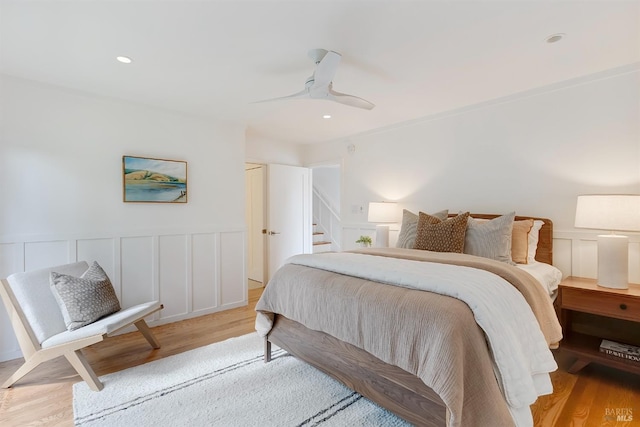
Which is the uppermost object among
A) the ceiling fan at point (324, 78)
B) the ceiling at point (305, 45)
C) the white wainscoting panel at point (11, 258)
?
the ceiling at point (305, 45)

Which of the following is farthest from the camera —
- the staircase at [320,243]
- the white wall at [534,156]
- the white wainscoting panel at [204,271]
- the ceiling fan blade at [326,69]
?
the staircase at [320,243]

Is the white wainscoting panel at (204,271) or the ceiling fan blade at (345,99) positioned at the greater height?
the ceiling fan blade at (345,99)

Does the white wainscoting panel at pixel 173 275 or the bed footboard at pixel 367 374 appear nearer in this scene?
the bed footboard at pixel 367 374

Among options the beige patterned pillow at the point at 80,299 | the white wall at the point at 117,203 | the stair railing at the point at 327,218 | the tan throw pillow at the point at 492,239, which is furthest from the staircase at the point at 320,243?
the beige patterned pillow at the point at 80,299

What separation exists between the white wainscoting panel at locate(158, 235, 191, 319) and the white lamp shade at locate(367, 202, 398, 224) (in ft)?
7.38

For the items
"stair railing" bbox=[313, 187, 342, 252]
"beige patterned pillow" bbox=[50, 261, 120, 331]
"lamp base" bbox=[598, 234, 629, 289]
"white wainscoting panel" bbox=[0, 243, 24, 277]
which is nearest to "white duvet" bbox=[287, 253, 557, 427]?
"lamp base" bbox=[598, 234, 629, 289]

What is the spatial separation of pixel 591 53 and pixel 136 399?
3912mm

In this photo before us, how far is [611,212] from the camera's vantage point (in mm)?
2195

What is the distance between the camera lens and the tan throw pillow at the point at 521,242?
8.68 feet

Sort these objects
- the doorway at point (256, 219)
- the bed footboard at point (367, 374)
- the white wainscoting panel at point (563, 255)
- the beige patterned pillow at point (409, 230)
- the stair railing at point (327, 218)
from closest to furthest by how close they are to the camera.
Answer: the bed footboard at point (367, 374)
the white wainscoting panel at point (563, 255)
the beige patterned pillow at point (409, 230)
the doorway at point (256, 219)
the stair railing at point (327, 218)

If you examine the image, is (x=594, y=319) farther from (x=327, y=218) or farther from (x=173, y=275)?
(x=327, y=218)

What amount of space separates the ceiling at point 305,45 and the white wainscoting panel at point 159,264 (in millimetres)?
1424

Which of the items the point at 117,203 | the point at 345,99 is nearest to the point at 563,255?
the point at 345,99

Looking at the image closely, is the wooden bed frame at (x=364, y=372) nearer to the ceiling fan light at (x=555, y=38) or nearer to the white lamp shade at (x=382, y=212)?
the white lamp shade at (x=382, y=212)
